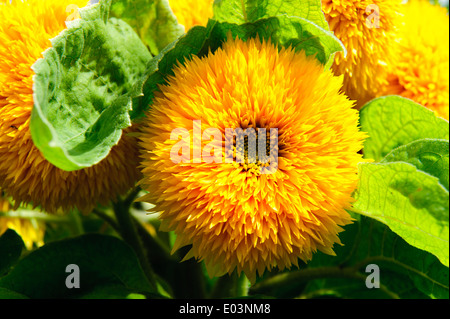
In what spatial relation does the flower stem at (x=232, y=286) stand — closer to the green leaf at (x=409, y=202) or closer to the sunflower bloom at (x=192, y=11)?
the green leaf at (x=409, y=202)

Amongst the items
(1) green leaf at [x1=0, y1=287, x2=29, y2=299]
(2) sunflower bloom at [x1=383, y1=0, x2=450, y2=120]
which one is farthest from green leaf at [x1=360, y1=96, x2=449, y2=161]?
(1) green leaf at [x1=0, y1=287, x2=29, y2=299]

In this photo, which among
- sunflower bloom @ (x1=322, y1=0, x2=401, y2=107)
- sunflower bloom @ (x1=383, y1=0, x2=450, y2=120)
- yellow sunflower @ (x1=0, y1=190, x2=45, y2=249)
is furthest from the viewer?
yellow sunflower @ (x1=0, y1=190, x2=45, y2=249)

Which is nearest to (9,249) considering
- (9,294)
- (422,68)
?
(9,294)

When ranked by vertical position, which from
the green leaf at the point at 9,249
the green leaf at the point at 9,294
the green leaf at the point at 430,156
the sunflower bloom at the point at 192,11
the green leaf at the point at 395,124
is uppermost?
the sunflower bloom at the point at 192,11

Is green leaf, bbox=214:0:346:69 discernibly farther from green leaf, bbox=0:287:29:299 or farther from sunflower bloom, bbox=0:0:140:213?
green leaf, bbox=0:287:29:299

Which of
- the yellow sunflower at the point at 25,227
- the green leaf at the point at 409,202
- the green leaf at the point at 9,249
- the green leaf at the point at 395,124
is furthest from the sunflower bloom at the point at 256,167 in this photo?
the yellow sunflower at the point at 25,227
